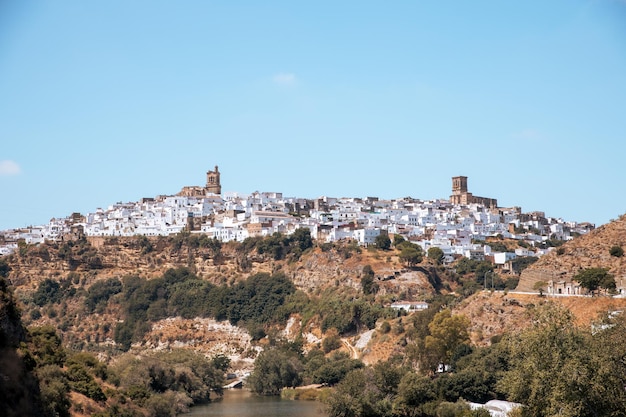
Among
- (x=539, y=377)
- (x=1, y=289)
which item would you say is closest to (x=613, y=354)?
(x=539, y=377)

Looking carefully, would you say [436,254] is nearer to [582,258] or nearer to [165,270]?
[165,270]

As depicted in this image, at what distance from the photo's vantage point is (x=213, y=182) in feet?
437

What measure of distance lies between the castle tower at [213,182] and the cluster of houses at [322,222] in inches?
23.2

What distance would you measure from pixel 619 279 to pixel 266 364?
23.8 meters

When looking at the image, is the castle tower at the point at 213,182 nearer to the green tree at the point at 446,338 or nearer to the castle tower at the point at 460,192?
the castle tower at the point at 460,192

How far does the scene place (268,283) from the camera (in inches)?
3625

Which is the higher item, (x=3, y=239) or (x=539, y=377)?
(x=3, y=239)

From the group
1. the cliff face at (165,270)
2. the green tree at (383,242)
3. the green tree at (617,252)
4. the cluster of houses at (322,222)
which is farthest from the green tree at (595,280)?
the cluster of houses at (322,222)

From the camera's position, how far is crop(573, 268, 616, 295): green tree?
59.7m

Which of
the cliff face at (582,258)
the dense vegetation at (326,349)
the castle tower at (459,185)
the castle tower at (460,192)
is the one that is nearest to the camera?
the dense vegetation at (326,349)

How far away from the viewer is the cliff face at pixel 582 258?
64.3 metres

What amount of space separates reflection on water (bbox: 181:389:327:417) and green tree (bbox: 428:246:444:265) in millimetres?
30762

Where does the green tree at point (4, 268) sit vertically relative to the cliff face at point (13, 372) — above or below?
above

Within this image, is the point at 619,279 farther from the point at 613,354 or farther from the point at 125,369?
the point at 125,369
